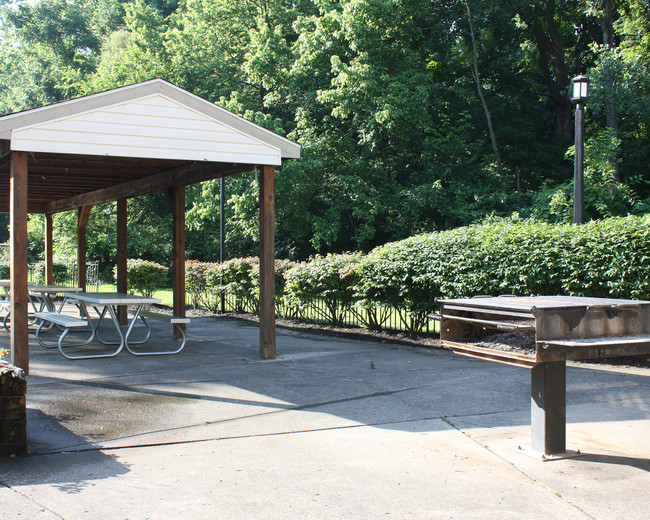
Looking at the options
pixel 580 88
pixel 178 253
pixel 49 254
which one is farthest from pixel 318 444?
pixel 49 254

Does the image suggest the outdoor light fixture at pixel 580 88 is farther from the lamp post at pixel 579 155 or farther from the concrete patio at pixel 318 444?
the concrete patio at pixel 318 444

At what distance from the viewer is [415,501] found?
4117 mm

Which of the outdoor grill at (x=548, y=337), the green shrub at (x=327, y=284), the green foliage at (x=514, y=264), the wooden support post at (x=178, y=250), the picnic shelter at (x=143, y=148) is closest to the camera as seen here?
the outdoor grill at (x=548, y=337)

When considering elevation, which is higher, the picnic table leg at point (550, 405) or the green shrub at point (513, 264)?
the green shrub at point (513, 264)

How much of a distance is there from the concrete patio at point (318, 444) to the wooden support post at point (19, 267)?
1.40 ft

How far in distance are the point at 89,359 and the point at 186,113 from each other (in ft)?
12.5

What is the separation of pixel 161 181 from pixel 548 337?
8.85 m

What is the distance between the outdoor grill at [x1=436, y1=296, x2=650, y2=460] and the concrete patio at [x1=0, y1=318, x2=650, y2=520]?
38cm

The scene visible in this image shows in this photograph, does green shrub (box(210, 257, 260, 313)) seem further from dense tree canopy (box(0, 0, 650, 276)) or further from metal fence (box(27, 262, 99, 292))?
metal fence (box(27, 262, 99, 292))

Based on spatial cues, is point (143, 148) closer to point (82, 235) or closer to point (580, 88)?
point (580, 88)

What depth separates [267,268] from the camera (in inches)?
370

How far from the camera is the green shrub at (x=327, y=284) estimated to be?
41.8 ft

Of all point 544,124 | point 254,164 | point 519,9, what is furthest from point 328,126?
point 254,164

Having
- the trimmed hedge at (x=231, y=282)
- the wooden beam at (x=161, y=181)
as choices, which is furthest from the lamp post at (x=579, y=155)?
the trimmed hedge at (x=231, y=282)
